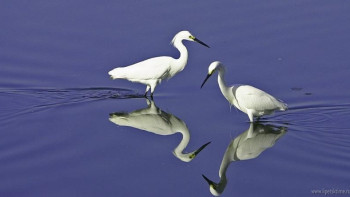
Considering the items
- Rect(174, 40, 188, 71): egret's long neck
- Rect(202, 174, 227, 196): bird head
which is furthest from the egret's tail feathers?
Rect(202, 174, 227, 196): bird head

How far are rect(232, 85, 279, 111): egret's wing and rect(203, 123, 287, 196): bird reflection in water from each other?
→ 28 centimetres

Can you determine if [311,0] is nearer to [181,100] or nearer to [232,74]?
[232,74]

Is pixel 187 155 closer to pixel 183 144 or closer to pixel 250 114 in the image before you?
pixel 183 144

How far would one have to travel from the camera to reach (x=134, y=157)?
916cm

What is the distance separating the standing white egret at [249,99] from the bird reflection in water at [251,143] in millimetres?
213

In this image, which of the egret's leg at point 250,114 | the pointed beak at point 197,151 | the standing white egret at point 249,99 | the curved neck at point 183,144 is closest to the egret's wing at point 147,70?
the standing white egret at point 249,99

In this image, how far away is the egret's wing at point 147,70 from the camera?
36.4ft

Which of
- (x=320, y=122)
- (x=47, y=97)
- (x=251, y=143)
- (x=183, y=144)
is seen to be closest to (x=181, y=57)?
(x=47, y=97)

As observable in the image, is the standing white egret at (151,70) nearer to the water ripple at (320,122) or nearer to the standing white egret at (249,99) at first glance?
the standing white egret at (249,99)

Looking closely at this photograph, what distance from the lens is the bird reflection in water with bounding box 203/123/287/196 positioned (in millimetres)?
9156

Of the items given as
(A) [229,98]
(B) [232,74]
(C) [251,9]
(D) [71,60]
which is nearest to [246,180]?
(A) [229,98]

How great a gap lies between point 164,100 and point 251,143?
5.97ft

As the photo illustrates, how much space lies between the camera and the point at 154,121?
1034cm

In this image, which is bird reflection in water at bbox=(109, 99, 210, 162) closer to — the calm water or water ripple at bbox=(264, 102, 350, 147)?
the calm water
